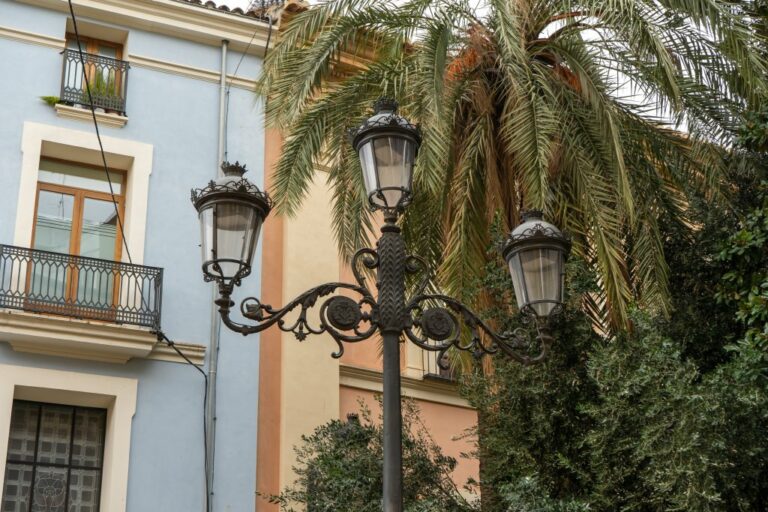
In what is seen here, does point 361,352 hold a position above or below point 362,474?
above

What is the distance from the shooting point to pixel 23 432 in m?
13.6

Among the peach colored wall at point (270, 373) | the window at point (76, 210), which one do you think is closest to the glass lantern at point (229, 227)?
the peach colored wall at point (270, 373)

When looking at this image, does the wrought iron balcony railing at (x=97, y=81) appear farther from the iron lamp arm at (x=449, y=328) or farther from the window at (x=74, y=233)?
the iron lamp arm at (x=449, y=328)

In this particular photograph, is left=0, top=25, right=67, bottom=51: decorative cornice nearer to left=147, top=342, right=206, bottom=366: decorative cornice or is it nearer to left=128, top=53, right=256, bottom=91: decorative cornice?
left=128, top=53, right=256, bottom=91: decorative cornice

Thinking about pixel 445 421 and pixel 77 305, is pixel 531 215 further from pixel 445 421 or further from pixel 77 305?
pixel 445 421

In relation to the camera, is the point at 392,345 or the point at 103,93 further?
the point at 103,93

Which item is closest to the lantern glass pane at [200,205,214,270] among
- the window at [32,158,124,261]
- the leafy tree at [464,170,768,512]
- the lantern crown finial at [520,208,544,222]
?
the lantern crown finial at [520,208,544,222]

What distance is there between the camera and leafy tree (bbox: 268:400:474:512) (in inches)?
438

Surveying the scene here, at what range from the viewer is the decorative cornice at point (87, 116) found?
1478 cm

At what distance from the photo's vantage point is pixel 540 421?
35.3ft

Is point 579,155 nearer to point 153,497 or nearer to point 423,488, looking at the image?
point 423,488

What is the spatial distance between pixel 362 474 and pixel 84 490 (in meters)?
3.99

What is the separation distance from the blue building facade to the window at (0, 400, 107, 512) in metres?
0.02

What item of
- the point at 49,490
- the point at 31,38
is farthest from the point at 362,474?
the point at 31,38
